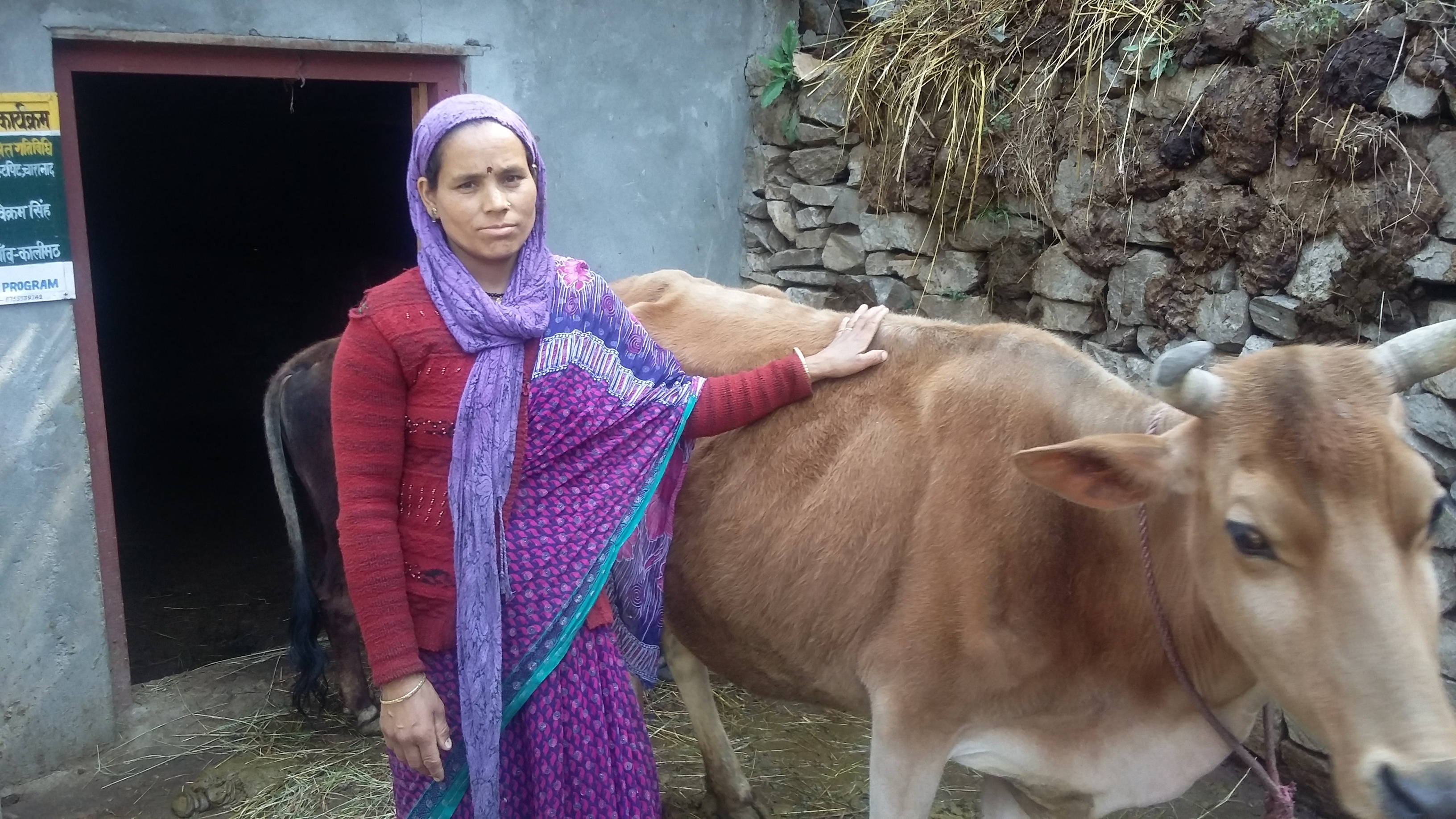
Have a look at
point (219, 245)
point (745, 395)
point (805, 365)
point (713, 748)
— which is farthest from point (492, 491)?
point (219, 245)

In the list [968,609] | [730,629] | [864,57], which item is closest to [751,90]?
[864,57]

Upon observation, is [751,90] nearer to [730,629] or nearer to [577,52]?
[577,52]

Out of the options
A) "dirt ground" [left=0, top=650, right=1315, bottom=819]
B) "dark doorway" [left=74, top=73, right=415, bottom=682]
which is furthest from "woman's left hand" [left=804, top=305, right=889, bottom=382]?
"dark doorway" [left=74, top=73, right=415, bottom=682]

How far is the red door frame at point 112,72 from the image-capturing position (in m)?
3.96

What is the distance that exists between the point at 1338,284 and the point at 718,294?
2.16 m

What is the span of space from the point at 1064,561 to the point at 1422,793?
91cm

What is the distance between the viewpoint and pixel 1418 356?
6.42 ft

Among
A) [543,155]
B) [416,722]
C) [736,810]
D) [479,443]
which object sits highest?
[543,155]

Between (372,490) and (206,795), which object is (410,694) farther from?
(206,795)

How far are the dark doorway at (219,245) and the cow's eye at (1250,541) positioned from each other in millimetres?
7304

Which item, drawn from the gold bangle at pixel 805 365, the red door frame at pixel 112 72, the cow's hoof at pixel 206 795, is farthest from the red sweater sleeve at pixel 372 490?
the cow's hoof at pixel 206 795

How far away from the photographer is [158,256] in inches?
448

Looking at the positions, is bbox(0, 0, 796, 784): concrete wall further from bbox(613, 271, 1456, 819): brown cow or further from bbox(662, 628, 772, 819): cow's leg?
bbox(662, 628, 772, 819): cow's leg

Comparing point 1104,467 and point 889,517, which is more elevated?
point 1104,467
